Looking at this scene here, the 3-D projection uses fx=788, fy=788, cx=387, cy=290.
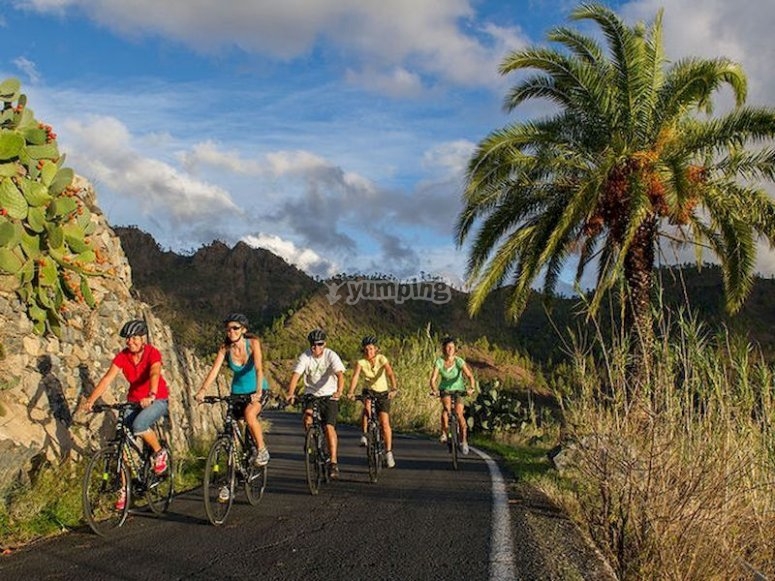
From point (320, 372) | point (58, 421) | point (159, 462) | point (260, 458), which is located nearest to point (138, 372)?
point (159, 462)

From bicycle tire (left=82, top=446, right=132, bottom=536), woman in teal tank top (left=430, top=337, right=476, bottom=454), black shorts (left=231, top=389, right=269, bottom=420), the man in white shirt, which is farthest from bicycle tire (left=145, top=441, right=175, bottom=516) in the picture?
woman in teal tank top (left=430, top=337, right=476, bottom=454)

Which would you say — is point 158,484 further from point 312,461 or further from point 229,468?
point 312,461

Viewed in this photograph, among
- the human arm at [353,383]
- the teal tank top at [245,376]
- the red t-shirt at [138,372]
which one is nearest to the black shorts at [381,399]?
the human arm at [353,383]

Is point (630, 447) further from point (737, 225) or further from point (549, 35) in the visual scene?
point (549, 35)

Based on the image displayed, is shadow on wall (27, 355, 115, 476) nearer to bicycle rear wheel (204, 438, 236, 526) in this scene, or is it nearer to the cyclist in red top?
the cyclist in red top

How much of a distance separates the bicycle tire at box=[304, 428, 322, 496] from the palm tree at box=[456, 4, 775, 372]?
6968mm

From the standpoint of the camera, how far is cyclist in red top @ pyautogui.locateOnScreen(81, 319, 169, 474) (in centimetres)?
784

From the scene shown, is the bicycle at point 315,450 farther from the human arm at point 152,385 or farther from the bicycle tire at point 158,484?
the human arm at point 152,385

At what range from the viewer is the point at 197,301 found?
3130 inches

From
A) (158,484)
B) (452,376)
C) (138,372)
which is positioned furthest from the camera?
(452,376)

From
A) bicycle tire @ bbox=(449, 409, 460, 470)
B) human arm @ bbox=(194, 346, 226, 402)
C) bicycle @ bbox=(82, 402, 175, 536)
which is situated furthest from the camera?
bicycle tire @ bbox=(449, 409, 460, 470)

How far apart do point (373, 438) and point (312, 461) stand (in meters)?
1.43

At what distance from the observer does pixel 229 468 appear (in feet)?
26.8

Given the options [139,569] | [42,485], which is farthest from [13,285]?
[139,569]
